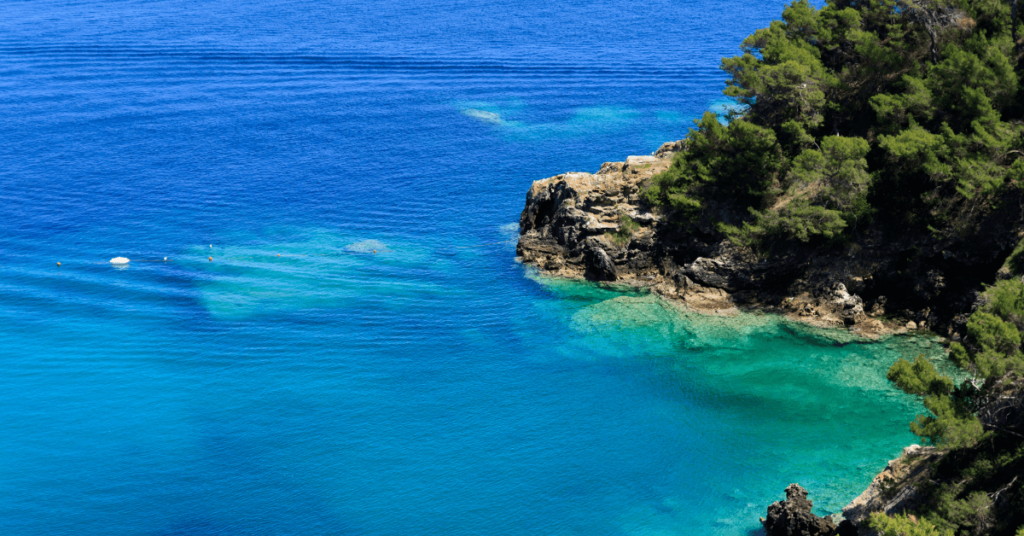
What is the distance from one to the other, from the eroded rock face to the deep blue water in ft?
5.35

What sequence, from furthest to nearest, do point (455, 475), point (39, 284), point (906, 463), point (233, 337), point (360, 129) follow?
point (360, 129) < point (39, 284) < point (233, 337) < point (455, 475) < point (906, 463)

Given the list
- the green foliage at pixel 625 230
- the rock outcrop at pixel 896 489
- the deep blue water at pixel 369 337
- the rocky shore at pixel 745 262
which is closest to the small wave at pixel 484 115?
the deep blue water at pixel 369 337

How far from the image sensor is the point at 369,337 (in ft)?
177

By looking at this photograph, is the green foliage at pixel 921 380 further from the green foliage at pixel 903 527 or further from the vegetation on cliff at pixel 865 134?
the vegetation on cliff at pixel 865 134

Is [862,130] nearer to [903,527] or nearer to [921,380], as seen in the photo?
[921,380]

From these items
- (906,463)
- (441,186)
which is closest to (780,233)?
(906,463)

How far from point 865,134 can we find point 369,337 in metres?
33.9

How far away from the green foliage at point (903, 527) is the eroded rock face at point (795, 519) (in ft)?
14.2

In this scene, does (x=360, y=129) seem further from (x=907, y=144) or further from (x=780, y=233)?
(x=907, y=144)

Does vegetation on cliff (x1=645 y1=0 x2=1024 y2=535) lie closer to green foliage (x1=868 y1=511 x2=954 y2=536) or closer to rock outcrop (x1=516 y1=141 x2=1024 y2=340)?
rock outcrop (x1=516 y1=141 x2=1024 y2=340)

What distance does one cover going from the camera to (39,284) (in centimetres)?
6259

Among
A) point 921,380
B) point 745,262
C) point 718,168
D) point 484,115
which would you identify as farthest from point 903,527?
point 484,115

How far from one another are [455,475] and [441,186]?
40.8m

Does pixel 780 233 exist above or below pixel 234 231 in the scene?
above
